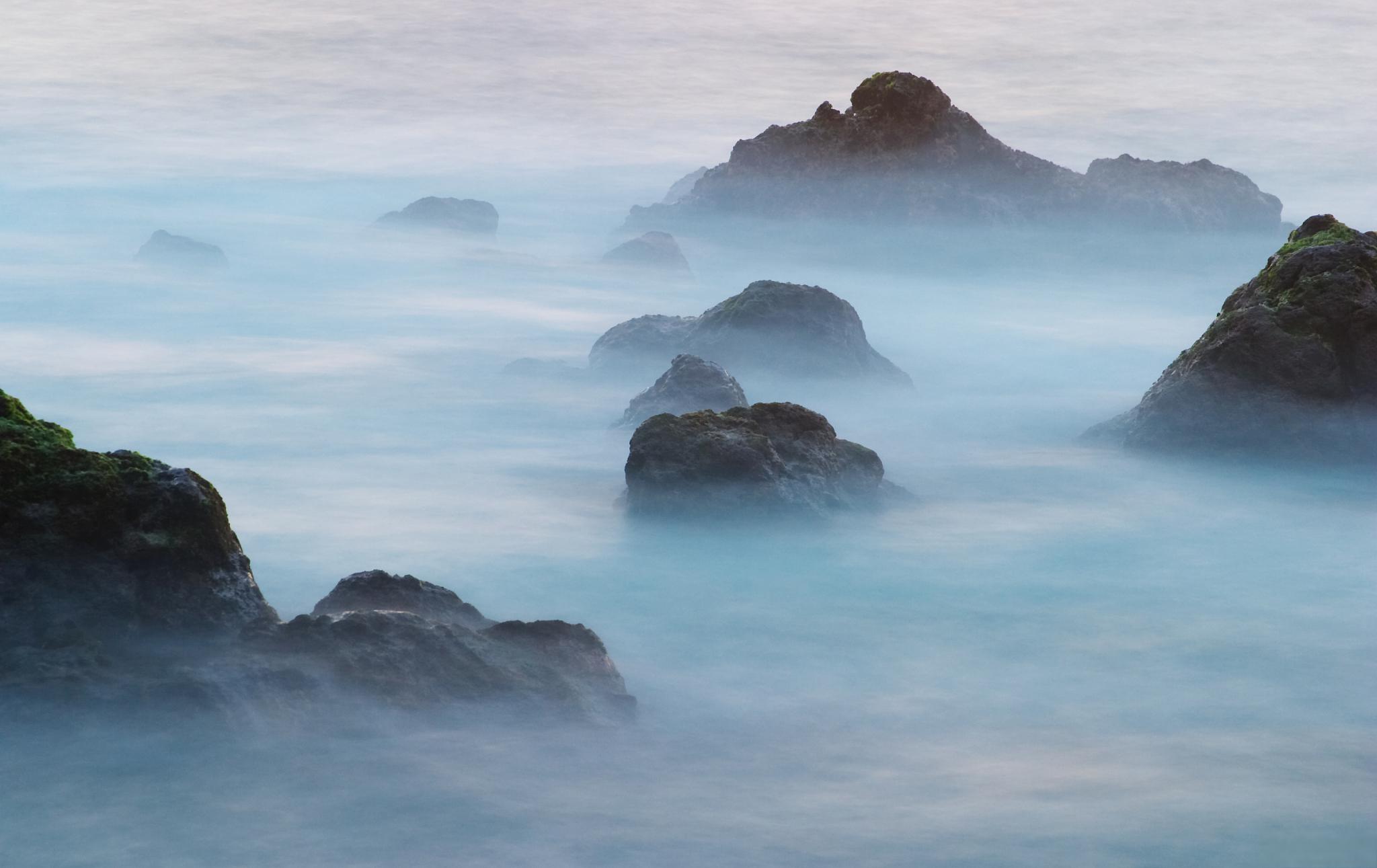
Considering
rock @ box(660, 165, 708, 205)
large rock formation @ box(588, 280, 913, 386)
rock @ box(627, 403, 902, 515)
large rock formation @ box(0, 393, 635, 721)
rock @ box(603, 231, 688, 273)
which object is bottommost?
large rock formation @ box(0, 393, 635, 721)

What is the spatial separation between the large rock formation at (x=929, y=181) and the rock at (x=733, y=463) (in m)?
20.4

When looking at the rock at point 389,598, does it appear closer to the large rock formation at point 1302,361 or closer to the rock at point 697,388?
the rock at point 697,388

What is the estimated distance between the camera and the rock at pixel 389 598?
9.50m

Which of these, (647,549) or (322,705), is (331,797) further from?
(647,549)

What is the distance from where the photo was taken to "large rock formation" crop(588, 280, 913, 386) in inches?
813

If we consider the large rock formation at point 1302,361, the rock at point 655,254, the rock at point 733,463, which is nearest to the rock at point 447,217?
the rock at point 655,254

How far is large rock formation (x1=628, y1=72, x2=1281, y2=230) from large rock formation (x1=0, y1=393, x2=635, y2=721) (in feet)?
85.7

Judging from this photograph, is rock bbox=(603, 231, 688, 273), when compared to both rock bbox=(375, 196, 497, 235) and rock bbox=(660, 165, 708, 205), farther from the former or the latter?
rock bbox=(660, 165, 708, 205)

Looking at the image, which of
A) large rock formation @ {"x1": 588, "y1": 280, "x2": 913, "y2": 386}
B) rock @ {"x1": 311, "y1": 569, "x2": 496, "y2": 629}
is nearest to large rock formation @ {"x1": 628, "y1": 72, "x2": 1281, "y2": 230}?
large rock formation @ {"x1": 588, "y1": 280, "x2": 913, "y2": 386}

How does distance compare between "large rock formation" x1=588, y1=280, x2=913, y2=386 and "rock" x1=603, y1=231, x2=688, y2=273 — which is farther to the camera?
"rock" x1=603, y1=231, x2=688, y2=273

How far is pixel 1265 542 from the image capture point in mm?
15375

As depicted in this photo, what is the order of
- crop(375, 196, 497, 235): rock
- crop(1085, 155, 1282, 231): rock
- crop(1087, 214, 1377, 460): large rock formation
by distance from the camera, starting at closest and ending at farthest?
crop(1087, 214, 1377, 460): large rock formation, crop(1085, 155, 1282, 231): rock, crop(375, 196, 497, 235): rock

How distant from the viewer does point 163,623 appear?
8.73m

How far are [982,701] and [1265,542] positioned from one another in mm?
5851
